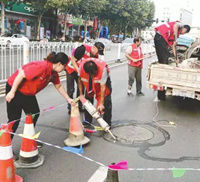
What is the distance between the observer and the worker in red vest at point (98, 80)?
161 inches

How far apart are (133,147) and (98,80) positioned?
1170mm

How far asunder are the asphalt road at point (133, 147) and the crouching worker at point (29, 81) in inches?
27.9

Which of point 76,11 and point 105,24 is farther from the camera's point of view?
point 105,24

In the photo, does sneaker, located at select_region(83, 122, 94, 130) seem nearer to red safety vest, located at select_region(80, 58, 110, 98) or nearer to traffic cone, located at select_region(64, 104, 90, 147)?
red safety vest, located at select_region(80, 58, 110, 98)

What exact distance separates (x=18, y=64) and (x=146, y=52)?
16.8 meters

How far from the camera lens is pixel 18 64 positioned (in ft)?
29.0

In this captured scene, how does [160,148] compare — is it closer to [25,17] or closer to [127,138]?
[127,138]

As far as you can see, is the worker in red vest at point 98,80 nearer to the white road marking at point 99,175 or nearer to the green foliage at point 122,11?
the white road marking at point 99,175

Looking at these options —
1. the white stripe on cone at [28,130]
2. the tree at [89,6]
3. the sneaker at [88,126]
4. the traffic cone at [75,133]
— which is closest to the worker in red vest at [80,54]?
the sneaker at [88,126]

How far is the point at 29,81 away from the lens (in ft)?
11.2

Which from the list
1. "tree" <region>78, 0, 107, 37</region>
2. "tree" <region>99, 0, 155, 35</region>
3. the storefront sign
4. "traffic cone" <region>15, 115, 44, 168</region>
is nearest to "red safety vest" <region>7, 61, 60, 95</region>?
"traffic cone" <region>15, 115, 44, 168</region>

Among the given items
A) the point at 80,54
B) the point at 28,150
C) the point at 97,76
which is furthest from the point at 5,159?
the point at 80,54

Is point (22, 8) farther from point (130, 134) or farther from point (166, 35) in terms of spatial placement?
point (130, 134)

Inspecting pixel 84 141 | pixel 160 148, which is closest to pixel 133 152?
pixel 160 148
